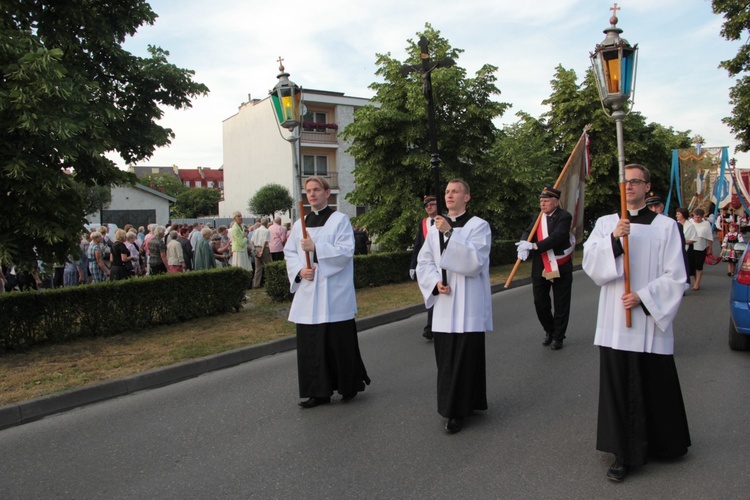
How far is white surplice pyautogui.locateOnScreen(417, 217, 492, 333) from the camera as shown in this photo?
459 centimetres

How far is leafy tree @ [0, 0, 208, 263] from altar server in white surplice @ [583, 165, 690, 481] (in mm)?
5257

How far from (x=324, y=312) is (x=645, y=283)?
2708 mm

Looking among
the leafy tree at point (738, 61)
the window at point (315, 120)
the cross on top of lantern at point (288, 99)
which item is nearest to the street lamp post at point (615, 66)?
the cross on top of lantern at point (288, 99)

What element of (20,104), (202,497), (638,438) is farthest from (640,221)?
(20,104)

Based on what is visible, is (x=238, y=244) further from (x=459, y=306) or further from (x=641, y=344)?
(x=641, y=344)

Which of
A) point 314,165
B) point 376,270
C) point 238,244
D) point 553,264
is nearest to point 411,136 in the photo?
point 376,270

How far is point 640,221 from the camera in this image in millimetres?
3805

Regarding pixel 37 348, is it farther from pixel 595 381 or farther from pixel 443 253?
pixel 595 381

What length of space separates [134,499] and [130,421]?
1.74 metres

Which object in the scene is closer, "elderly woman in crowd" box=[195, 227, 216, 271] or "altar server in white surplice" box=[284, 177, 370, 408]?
"altar server in white surplice" box=[284, 177, 370, 408]

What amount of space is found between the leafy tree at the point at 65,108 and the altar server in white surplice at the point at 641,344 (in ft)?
17.2

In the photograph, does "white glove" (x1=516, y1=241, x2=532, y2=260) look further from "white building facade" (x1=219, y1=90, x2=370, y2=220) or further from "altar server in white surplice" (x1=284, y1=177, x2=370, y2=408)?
"white building facade" (x1=219, y1=90, x2=370, y2=220)

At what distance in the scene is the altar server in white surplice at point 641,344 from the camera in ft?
12.0

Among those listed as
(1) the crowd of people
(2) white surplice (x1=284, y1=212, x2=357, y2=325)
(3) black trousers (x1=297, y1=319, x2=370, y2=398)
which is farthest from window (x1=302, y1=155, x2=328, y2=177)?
(3) black trousers (x1=297, y1=319, x2=370, y2=398)
